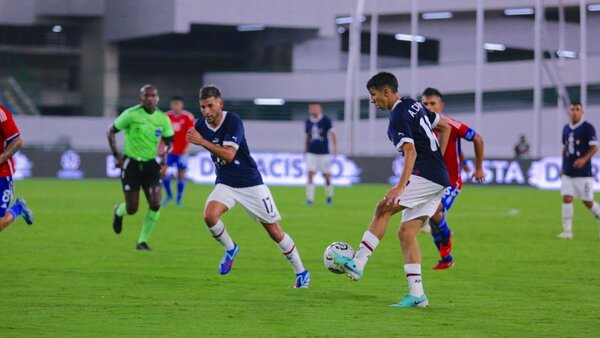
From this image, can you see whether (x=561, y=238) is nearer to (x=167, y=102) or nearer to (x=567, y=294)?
(x=567, y=294)

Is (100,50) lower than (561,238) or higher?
higher

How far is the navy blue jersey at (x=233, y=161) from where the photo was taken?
11.9 metres

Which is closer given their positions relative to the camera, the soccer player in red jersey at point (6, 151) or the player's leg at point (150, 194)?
the soccer player in red jersey at point (6, 151)

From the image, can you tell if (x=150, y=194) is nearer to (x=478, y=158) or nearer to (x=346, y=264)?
(x=478, y=158)

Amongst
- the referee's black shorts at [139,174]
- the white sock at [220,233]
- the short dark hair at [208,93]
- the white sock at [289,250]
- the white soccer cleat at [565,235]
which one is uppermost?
the short dark hair at [208,93]

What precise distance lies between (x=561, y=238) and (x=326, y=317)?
10552 millimetres

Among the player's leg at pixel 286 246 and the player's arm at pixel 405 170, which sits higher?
the player's arm at pixel 405 170

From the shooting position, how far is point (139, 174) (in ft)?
53.6

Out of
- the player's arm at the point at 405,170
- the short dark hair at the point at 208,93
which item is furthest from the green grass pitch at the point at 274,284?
the short dark hair at the point at 208,93

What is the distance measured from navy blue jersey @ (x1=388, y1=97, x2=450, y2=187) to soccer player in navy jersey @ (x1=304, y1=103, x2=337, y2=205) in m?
17.4

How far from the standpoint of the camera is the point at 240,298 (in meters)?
11.3

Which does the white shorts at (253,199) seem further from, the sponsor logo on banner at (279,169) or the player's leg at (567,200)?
the sponsor logo on banner at (279,169)

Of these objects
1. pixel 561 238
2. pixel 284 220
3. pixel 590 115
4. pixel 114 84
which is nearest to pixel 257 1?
pixel 114 84

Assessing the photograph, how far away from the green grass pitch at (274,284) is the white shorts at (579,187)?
2.60ft
